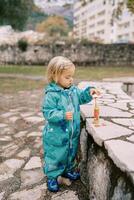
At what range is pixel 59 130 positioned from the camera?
3.08 m

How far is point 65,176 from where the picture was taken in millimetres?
3373

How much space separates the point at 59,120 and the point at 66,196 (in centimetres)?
68

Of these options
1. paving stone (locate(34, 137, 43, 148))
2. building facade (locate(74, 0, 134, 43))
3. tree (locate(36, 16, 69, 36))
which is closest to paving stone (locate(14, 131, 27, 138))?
paving stone (locate(34, 137, 43, 148))

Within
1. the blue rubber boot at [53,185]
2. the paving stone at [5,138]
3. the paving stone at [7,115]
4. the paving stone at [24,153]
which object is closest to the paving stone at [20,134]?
the paving stone at [5,138]

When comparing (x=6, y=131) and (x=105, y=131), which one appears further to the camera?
(x=6, y=131)

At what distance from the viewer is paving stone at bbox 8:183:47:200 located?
10.1ft

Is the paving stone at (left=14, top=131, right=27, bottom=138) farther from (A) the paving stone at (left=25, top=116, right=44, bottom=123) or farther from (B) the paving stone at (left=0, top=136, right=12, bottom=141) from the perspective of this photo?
(A) the paving stone at (left=25, top=116, right=44, bottom=123)

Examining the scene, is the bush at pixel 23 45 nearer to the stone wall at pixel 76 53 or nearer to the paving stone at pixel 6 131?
the stone wall at pixel 76 53

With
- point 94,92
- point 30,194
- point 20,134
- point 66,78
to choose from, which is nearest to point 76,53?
point 20,134

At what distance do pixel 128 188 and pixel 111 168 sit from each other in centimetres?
30

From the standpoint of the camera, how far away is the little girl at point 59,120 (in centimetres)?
302

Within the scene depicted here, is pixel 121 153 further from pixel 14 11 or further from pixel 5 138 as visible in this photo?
pixel 14 11

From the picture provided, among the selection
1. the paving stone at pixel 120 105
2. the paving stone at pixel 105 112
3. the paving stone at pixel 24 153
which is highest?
the paving stone at pixel 105 112

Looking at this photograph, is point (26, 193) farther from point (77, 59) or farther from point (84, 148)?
point (77, 59)
